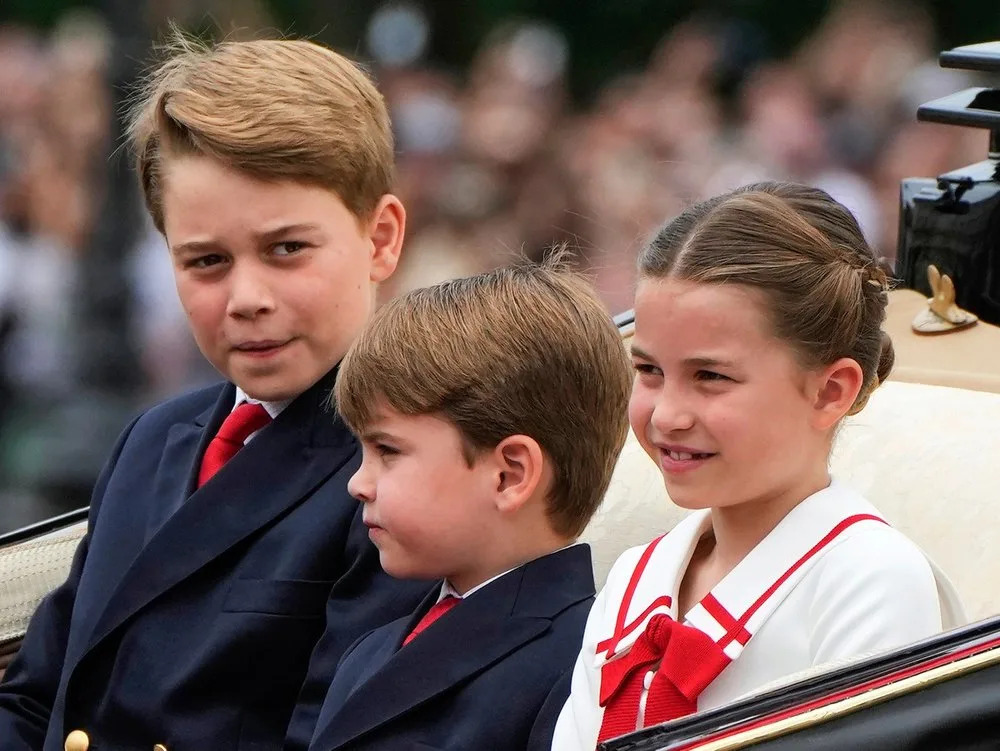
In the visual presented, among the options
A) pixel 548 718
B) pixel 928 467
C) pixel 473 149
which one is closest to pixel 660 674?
pixel 548 718

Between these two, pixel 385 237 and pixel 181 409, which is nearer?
pixel 385 237

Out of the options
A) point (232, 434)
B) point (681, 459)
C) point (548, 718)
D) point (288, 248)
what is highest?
point (288, 248)

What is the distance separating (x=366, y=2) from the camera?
491 cm

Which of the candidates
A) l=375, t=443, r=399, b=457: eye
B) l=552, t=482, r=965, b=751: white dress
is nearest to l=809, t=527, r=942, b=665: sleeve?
l=552, t=482, r=965, b=751: white dress

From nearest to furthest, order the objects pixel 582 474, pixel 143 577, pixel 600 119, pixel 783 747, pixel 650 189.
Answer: pixel 783 747
pixel 582 474
pixel 143 577
pixel 650 189
pixel 600 119

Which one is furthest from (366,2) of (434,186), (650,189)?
(650,189)

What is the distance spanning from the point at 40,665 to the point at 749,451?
94cm

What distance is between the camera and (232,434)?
1878 mm

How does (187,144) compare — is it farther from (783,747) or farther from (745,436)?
(783,747)

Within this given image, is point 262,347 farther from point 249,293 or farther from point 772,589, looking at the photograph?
point 772,589

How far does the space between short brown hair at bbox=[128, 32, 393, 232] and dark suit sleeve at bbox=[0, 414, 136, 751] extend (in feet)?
1.28

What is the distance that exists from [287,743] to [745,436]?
0.57 metres

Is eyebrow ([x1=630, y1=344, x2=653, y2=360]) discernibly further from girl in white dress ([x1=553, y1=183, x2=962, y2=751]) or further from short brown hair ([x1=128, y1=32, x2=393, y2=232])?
short brown hair ([x1=128, y1=32, x2=393, y2=232])

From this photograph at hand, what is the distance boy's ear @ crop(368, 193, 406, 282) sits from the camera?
6.07 ft
